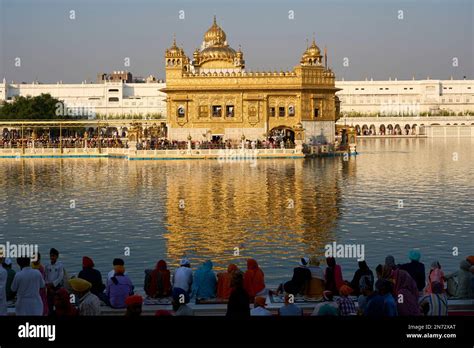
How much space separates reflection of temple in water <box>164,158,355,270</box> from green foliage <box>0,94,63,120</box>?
139ft

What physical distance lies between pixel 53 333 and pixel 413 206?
22.0m

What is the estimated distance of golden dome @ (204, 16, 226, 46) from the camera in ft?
260

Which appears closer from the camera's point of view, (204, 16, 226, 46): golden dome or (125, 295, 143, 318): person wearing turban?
(125, 295, 143, 318): person wearing turban

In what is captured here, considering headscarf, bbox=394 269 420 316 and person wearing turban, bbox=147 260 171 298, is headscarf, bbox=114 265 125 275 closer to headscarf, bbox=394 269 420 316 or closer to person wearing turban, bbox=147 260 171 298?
person wearing turban, bbox=147 260 171 298

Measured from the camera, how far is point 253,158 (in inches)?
2319

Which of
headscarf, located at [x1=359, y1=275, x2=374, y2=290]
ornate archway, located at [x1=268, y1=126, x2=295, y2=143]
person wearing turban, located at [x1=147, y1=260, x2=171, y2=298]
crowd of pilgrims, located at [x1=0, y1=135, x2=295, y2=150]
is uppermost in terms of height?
ornate archway, located at [x1=268, y1=126, x2=295, y2=143]

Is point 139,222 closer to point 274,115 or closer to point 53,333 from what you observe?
point 53,333

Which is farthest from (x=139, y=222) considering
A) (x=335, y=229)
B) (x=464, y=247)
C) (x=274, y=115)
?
(x=274, y=115)

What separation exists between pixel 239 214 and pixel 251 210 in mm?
1087

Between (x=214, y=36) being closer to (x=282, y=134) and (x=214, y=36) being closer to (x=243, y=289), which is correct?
(x=282, y=134)

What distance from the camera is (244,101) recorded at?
214 feet
